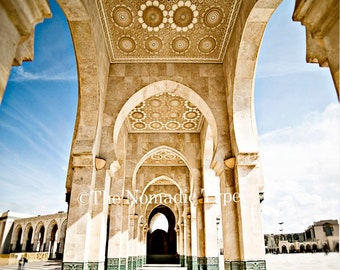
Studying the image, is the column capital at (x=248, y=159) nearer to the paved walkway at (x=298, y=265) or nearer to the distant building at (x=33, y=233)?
the paved walkway at (x=298, y=265)

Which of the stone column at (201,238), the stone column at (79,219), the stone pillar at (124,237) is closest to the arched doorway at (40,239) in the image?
the stone pillar at (124,237)

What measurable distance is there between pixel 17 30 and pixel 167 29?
4266mm

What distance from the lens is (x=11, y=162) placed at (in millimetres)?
5922

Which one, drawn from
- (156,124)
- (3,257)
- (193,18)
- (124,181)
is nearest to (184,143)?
(156,124)

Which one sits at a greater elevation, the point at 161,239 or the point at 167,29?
the point at 167,29

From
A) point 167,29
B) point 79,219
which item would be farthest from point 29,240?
point 167,29

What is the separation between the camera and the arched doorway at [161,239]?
2722 centimetres

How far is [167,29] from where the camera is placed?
20.2ft

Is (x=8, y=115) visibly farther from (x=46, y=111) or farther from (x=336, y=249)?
(x=336, y=249)

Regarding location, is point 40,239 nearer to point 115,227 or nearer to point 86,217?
point 115,227

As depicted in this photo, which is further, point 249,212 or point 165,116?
point 165,116

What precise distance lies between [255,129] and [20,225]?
40.1 metres

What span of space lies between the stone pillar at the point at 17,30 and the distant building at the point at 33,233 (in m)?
29.3

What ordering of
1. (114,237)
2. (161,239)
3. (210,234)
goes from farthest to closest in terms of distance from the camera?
(161,239)
(210,234)
(114,237)
